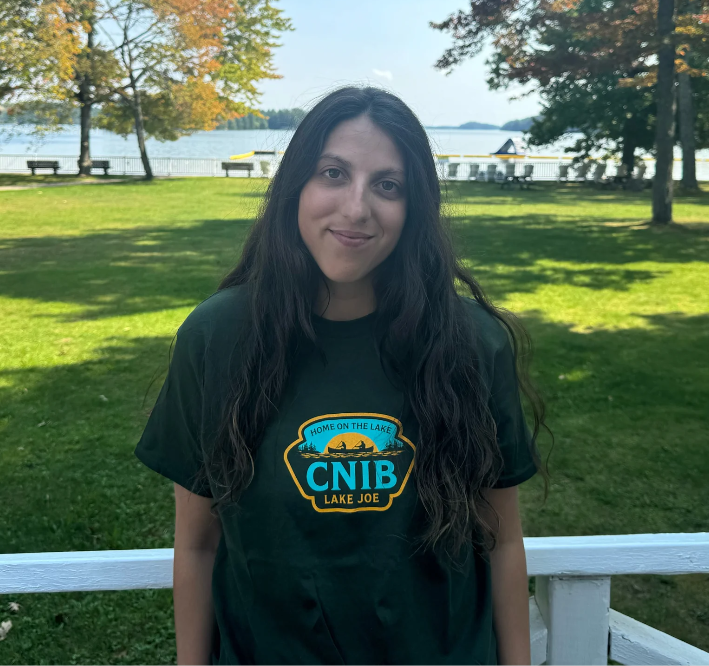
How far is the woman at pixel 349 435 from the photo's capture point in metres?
1.57

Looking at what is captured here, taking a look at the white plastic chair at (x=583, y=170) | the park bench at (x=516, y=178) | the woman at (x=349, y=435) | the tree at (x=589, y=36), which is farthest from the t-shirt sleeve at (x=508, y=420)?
the white plastic chair at (x=583, y=170)

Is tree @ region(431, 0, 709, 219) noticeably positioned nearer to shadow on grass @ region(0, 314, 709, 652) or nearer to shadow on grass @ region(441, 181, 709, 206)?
shadow on grass @ region(441, 181, 709, 206)

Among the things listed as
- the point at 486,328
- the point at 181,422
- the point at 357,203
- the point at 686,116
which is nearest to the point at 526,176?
the point at 686,116

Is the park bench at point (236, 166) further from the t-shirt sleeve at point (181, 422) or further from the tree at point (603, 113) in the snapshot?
the t-shirt sleeve at point (181, 422)

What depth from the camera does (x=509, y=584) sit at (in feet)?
5.72

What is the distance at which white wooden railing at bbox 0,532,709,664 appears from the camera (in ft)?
5.49

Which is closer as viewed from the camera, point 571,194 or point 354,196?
point 354,196

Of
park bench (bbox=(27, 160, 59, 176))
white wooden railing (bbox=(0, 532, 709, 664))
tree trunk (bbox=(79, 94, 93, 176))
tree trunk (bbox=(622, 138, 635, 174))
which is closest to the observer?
white wooden railing (bbox=(0, 532, 709, 664))

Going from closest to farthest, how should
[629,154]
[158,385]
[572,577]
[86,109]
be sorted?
[572,577] < [158,385] < [629,154] < [86,109]

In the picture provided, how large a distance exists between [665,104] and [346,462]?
16174mm

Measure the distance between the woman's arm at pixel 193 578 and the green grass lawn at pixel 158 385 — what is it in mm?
429

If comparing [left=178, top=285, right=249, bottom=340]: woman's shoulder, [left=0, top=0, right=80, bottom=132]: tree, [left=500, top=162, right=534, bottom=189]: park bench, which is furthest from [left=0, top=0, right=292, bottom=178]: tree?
[left=178, top=285, right=249, bottom=340]: woman's shoulder

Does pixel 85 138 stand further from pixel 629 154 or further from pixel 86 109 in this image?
pixel 629 154

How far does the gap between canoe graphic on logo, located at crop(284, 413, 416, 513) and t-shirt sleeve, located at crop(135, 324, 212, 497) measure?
240mm
